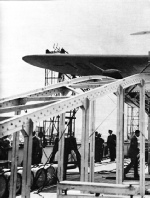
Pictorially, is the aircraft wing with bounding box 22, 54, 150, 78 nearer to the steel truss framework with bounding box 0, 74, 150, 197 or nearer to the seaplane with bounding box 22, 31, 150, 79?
the seaplane with bounding box 22, 31, 150, 79

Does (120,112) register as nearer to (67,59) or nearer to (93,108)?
(93,108)

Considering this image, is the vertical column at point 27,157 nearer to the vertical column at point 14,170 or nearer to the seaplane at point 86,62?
the vertical column at point 14,170

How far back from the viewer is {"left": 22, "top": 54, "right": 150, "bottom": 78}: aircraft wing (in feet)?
37.5

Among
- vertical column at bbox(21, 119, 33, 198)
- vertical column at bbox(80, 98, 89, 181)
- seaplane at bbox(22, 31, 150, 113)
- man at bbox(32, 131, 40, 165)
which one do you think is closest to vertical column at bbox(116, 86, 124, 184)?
vertical column at bbox(80, 98, 89, 181)

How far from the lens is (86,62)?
468 inches

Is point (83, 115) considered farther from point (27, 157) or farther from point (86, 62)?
point (86, 62)

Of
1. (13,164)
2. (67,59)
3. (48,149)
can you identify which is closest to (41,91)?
(13,164)

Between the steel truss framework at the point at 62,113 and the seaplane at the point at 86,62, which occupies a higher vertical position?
the seaplane at the point at 86,62

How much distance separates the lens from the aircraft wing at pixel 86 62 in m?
11.4

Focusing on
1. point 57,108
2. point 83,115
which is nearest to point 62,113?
point 83,115

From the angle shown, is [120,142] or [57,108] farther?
[120,142]

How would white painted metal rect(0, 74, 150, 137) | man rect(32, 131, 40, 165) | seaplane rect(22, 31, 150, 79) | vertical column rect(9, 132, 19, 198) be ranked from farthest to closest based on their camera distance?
1. seaplane rect(22, 31, 150, 79)
2. man rect(32, 131, 40, 165)
3. vertical column rect(9, 132, 19, 198)
4. white painted metal rect(0, 74, 150, 137)

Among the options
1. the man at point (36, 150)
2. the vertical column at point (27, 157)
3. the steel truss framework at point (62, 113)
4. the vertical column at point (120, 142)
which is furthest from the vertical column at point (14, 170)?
the man at point (36, 150)

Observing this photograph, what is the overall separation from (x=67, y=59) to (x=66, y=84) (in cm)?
477
